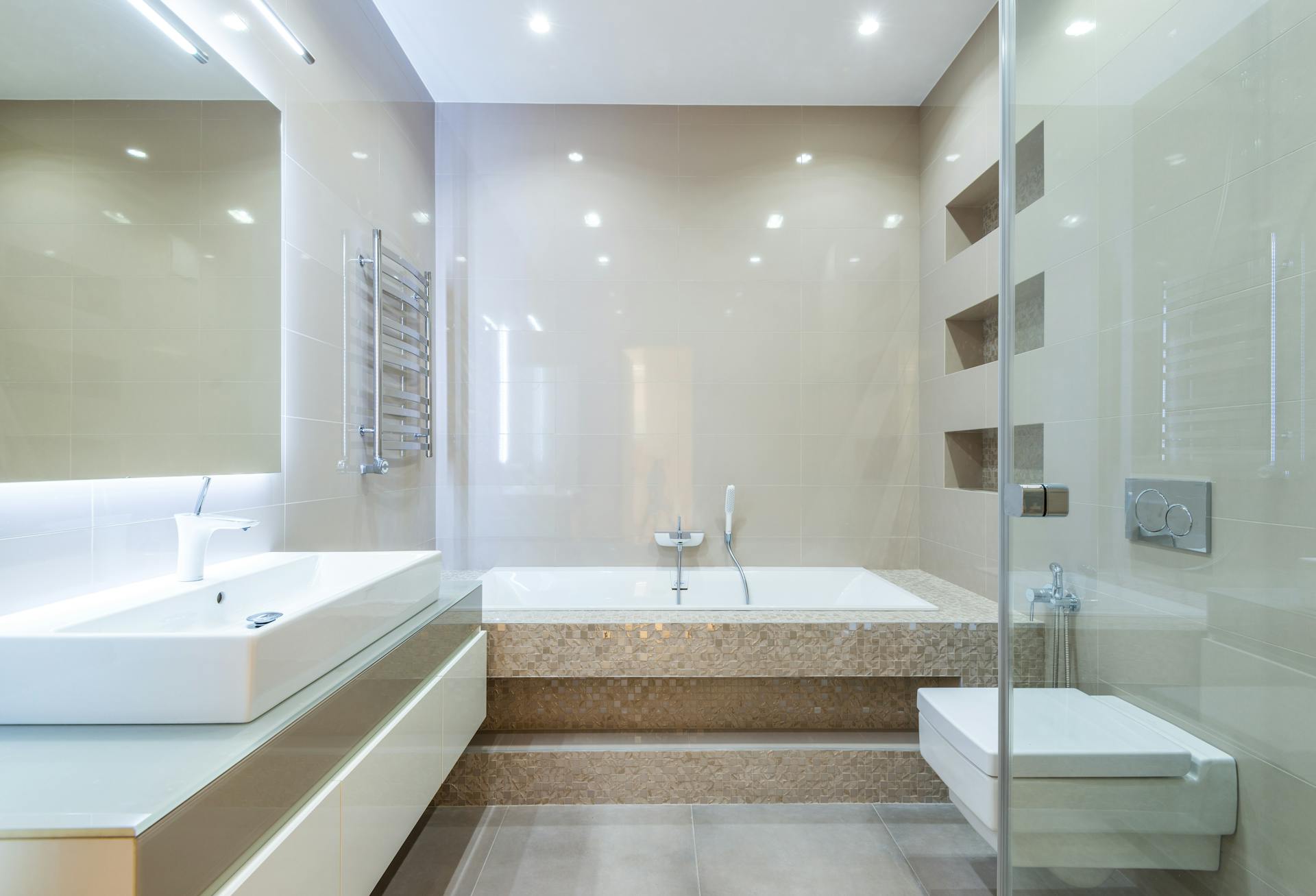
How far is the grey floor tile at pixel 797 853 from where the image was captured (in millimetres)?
1832

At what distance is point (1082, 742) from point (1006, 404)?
458 millimetres

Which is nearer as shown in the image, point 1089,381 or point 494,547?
point 1089,381

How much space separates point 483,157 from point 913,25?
6.48 feet

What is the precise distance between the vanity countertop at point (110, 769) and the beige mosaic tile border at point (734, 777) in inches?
57.3

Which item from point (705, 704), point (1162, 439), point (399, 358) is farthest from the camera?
point (399, 358)

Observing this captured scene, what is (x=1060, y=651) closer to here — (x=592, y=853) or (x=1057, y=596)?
(x=1057, y=596)


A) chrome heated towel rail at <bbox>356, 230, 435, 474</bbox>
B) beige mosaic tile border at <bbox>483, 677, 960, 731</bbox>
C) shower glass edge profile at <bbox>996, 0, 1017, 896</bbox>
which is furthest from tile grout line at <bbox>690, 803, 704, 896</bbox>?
chrome heated towel rail at <bbox>356, 230, 435, 474</bbox>

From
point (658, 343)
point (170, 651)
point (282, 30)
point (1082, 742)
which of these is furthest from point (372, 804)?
point (658, 343)

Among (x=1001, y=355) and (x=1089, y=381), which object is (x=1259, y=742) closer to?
(x=1089, y=381)

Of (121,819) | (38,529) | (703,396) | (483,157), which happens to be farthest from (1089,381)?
(483,157)

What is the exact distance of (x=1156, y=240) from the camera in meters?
0.68

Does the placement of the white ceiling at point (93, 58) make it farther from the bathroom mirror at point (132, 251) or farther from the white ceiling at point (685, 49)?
the white ceiling at point (685, 49)

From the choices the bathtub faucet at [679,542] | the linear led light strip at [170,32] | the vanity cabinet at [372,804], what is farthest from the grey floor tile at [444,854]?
the linear led light strip at [170,32]

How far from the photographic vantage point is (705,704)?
2.40m
